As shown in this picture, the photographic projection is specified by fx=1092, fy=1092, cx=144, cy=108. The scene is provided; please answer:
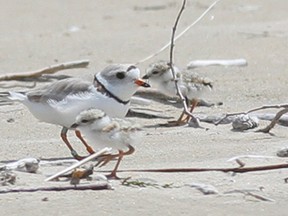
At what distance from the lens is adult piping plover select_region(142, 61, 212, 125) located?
673 centimetres

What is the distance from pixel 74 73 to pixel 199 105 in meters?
1.36

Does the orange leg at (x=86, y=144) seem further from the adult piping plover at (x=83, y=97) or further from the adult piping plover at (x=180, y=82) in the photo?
the adult piping plover at (x=180, y=82)

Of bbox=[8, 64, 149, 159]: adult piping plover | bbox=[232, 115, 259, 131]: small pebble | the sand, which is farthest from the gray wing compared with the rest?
bbox=[232, 115, 259, 131]: small pebble

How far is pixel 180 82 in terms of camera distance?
6.77 metres

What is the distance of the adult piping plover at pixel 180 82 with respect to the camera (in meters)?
6.73

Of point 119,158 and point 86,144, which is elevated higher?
point 119,158

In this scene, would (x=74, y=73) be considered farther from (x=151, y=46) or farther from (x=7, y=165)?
(x=7, y=165)

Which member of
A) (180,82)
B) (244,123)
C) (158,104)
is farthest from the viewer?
(158,104)

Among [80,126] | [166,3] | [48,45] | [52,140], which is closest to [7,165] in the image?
[80,126]

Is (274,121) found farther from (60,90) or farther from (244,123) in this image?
(60,90)

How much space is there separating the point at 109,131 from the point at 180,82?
191 cm

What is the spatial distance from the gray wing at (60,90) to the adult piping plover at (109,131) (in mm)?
582

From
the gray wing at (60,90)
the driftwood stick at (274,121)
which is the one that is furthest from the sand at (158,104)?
the gray wing at (60,90)

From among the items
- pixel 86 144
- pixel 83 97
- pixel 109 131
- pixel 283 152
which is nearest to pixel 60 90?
pixel 83 97
